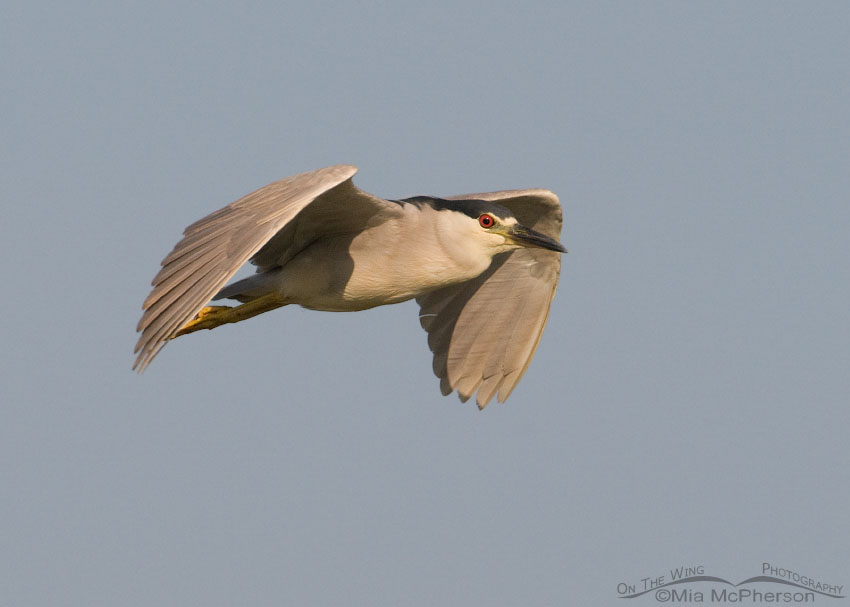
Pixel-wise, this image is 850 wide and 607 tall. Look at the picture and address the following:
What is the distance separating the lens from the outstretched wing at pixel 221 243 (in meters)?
8.76

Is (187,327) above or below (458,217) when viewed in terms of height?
below

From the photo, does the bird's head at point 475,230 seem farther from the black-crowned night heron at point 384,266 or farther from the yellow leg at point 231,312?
the yellow leg at point 231,312

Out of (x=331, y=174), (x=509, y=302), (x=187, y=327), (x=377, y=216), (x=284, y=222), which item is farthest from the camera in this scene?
(x=509, y=302)

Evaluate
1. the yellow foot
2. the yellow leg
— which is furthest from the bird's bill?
the yellow foot

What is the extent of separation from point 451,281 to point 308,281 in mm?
1178

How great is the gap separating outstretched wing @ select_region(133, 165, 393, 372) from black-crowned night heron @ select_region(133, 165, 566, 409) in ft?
0.04

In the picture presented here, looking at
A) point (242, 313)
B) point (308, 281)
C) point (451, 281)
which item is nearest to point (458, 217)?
point (451, 281)

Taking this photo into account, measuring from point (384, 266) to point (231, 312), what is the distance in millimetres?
1527

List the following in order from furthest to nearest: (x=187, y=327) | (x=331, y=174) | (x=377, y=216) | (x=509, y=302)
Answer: (x=509, y=302)
(x=187, y=327)
(x=377, y=216)
(x=331, y=174)

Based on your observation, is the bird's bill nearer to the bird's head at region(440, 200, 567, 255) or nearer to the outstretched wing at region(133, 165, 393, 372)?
the bird's head at region(440, 200, 567, 255)

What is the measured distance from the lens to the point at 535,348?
43.4 feet

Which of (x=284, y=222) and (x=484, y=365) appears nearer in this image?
(x=284, y=222)

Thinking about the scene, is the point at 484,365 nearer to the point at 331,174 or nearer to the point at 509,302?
the point at 509,302

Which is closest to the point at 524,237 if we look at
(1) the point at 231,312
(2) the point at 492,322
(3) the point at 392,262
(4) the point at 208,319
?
(3) the point at 392,262
